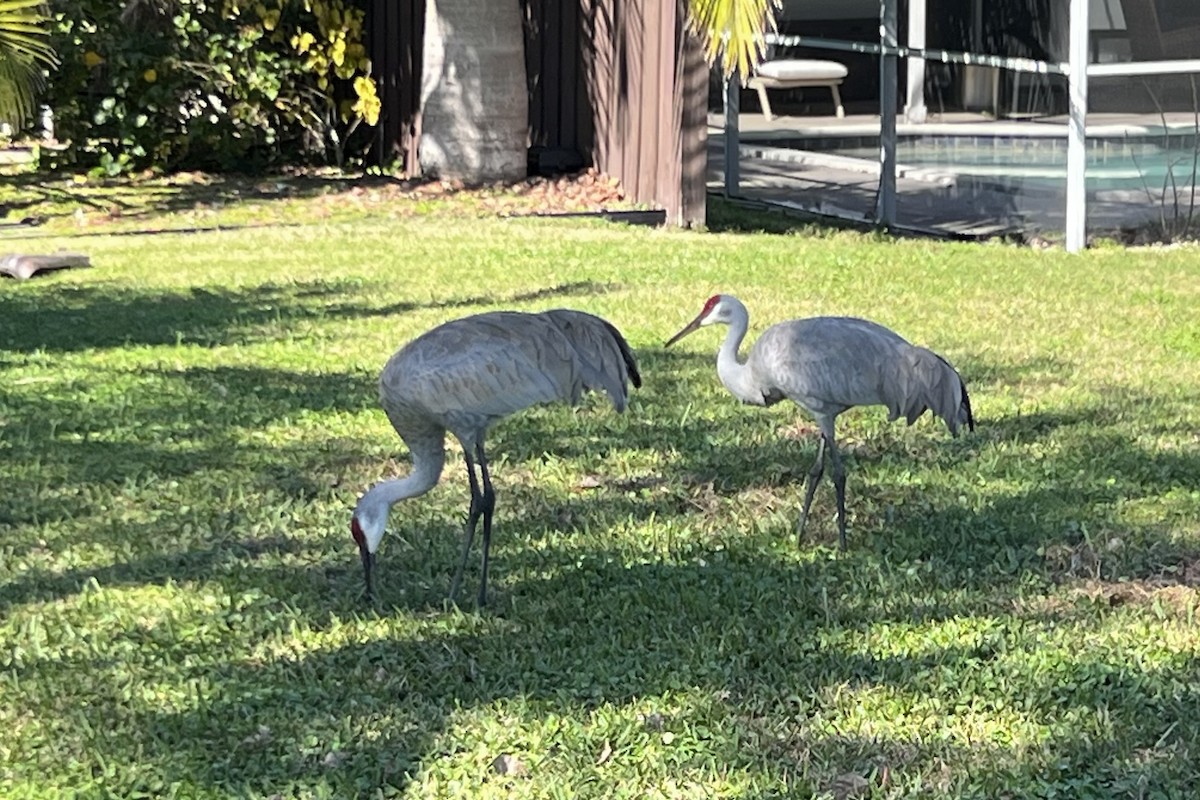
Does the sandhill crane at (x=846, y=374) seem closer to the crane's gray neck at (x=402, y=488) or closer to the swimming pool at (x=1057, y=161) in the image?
the crane's gray neck at (x=402, y=488)

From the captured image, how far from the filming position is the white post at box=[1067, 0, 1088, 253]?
12.4 metres

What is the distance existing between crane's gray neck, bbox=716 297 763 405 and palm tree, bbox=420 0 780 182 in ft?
26.3

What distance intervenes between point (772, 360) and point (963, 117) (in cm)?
865

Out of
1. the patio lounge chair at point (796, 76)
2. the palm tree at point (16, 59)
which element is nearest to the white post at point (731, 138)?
the patio lounge chair at point (796, 76)

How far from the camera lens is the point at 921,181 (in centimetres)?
1459

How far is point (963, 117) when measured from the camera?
14000 millimetres

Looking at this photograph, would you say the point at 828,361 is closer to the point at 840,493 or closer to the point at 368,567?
the point at 840,493

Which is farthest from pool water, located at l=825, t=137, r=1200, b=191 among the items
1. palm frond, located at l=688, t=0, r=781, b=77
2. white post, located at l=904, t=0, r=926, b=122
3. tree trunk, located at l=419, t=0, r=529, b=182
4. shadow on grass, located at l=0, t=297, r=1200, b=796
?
shadow on grass, located at l=0, t=297, r=1200, b=796

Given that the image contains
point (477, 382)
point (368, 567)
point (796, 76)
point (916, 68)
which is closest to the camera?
point (368, 567)

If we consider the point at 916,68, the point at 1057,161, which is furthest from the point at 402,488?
the point at 916,68

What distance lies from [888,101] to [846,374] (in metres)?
9.14

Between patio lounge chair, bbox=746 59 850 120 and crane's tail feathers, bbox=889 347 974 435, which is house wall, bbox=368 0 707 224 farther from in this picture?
crane's tail feathers, bbox=889 347 974 435

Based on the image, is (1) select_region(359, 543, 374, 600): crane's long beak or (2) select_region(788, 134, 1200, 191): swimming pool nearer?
(1) select_region(359, 543, 374, 600): crane's long beak

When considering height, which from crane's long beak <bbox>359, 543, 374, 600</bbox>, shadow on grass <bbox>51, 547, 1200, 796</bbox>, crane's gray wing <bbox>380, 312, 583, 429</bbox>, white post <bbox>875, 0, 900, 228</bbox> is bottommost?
shadow on grass <bbox>51, 547, 1200, 796</bbox>
